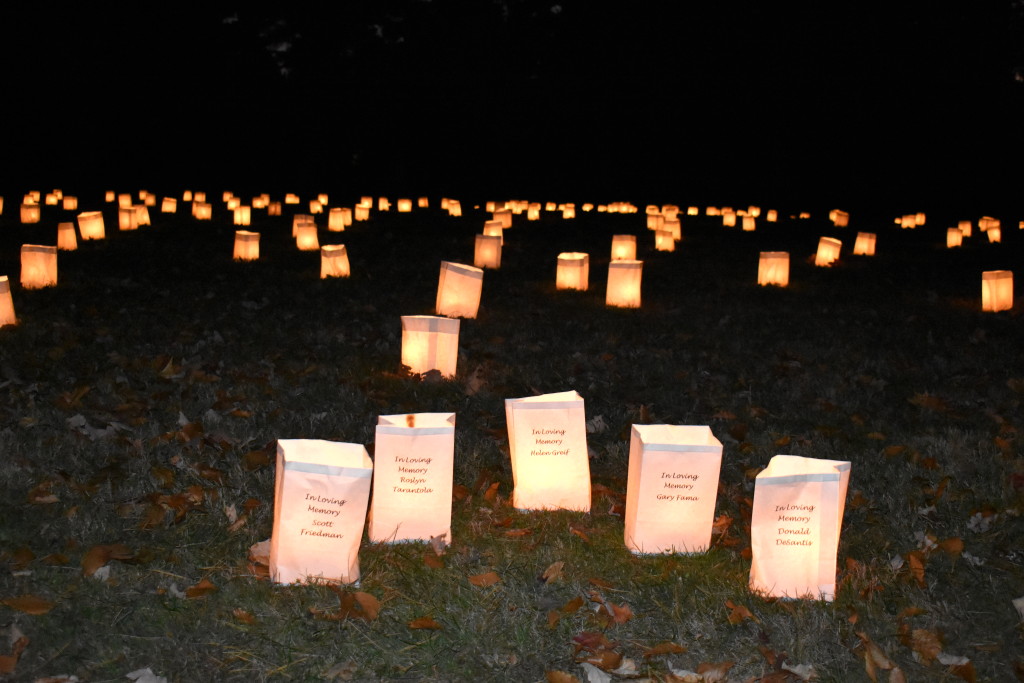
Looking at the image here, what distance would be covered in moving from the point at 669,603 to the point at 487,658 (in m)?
0.76

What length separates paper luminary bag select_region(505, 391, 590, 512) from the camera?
412 cm

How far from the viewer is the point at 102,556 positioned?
3607 millimetres

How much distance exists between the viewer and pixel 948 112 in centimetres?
4294

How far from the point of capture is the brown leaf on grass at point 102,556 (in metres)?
3.55

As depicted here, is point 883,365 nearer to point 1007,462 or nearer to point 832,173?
point 1007,462

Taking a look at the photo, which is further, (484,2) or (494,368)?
(484,2)

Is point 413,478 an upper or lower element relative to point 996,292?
lower

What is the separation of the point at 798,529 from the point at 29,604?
2705mm

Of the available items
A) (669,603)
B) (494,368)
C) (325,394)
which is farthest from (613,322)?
(669,603)

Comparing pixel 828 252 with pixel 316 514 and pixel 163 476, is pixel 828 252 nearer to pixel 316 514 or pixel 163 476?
pixel 163 476

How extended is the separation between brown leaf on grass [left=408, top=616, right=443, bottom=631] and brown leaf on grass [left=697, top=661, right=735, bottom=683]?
0.89 metres

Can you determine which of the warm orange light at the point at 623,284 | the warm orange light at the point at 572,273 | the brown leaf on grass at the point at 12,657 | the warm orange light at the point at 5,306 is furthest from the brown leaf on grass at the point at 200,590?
the warm orange light at the point at 572,273

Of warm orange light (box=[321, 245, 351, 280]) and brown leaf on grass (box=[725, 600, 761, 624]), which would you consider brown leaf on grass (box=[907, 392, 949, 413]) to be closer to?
brown leaf on grass (box=[725, 600, 761, 624])

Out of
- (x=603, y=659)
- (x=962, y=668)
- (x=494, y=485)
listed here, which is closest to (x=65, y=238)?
(x=494, y=485)
